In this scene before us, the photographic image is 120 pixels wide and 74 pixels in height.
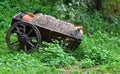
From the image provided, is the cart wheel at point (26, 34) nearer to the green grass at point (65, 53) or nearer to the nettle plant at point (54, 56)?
the green grass at point (65, 53)

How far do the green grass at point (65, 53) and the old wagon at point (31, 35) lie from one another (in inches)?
8.8

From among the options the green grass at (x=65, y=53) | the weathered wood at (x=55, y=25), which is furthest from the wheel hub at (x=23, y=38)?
the weathered wood at (x=55, y=25)

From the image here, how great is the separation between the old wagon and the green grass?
0.73ft

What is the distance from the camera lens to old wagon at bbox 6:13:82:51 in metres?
9.81

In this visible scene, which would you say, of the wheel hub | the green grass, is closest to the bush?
the green grass

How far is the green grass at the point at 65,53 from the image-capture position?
27.2 ft

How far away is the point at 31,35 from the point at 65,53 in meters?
1.16

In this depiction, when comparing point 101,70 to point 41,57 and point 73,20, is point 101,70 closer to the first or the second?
point 41,57

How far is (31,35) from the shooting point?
9984 millimetres

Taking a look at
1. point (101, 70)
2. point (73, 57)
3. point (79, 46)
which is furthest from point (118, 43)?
point (101, 70)

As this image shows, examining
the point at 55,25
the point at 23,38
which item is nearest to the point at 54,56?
the point at 23,38

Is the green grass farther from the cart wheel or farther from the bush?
the cart wheel

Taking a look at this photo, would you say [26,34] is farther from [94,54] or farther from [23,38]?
[94,54]

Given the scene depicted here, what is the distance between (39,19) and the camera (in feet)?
33.3
